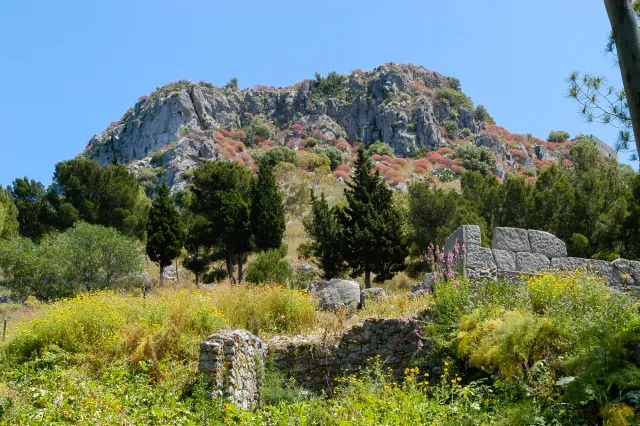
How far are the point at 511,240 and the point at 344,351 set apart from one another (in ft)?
12.4

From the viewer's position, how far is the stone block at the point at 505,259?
10.3 metres

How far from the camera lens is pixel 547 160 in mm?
62906

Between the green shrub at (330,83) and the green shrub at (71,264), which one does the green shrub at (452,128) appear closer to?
the green shrub at (330,83)

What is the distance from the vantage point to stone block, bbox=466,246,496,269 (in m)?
10.2

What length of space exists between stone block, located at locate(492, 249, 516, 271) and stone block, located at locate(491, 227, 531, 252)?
0.10 m

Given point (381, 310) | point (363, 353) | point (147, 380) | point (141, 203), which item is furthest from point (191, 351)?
point (141, 203)

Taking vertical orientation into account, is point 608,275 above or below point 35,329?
above

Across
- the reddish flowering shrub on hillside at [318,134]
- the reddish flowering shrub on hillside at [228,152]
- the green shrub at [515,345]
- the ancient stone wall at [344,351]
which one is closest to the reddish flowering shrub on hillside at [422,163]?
the reddish flowering shrub on hillside at [318,134]

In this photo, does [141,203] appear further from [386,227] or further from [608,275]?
[608,275]

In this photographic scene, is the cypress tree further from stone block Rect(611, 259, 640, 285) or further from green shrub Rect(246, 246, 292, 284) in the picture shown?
stone block Rect(611, 259, 640, 285)

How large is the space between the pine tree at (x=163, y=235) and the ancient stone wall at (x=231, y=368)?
17.2 m

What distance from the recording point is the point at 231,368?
26.7 feet

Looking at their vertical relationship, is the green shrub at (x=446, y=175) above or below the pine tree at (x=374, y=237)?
above

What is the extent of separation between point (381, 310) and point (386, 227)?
34.1ft
